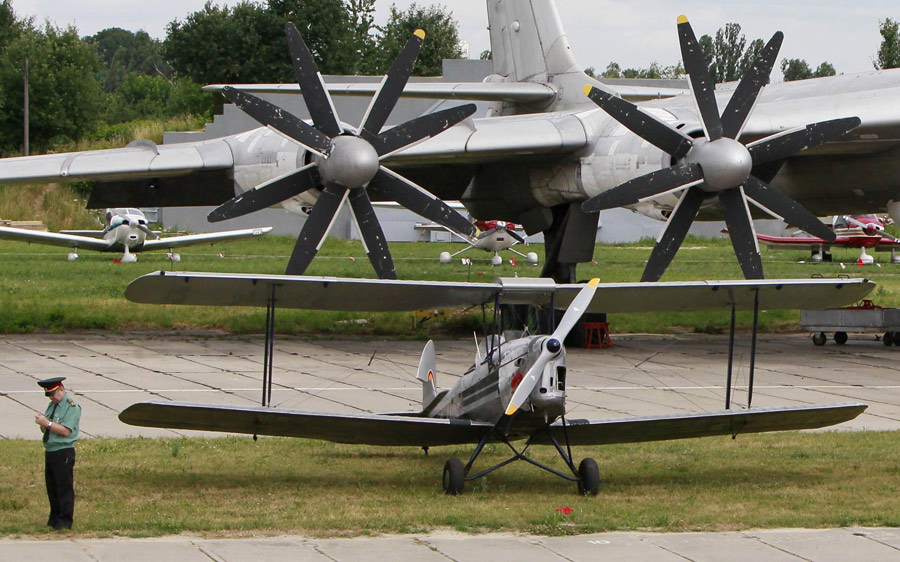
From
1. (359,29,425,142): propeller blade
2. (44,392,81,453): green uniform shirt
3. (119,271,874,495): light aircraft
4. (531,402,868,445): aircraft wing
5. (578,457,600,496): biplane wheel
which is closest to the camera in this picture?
(44,392,81,453): green uniform shirt

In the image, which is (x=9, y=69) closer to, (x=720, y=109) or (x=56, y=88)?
(x=56, y=88)

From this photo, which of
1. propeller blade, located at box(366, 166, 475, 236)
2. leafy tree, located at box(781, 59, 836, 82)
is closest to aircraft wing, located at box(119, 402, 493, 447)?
propeller blade, located at box(366, 166, 475, 236)

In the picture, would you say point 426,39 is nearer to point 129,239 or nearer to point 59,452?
point 129,239

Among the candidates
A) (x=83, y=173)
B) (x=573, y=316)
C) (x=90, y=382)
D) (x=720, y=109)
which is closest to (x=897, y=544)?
(x=573, y=316)

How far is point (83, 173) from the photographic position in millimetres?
20609

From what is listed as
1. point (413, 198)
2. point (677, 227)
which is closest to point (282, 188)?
point (413, 198)

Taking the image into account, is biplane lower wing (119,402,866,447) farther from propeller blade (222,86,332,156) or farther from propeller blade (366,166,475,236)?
propeller blade (222,86,332,156)

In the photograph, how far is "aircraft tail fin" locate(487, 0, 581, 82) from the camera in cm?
2500

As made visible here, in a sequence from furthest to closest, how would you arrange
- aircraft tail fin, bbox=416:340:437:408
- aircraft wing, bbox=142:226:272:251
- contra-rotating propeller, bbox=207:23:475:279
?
aircraft wing, bbox=142:226:272:251 → contra-rotating propeller, bbox=207:23:475:279 → aircraft tail fin, bbox=416:340:437:408

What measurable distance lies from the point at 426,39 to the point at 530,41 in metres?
70.2

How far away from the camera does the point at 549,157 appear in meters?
22.3

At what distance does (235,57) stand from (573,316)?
6997 centimetres

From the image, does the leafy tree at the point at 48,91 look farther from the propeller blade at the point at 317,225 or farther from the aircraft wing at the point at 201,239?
the propeller blade at the point at 317,225

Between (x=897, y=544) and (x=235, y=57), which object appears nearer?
(x=897, y=544)
